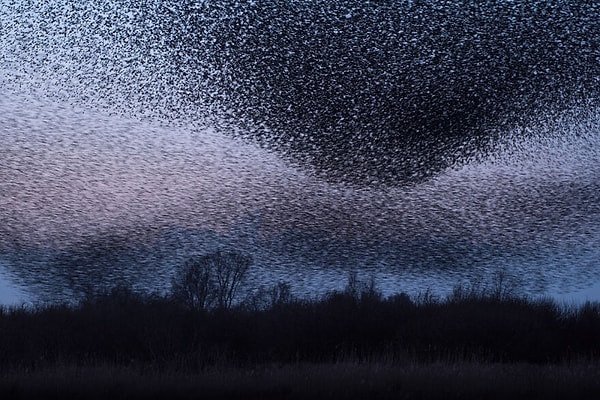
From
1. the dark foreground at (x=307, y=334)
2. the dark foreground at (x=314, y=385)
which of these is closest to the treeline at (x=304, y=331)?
the dark foreground at (x=307, y=334)

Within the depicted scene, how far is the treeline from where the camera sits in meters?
27.0

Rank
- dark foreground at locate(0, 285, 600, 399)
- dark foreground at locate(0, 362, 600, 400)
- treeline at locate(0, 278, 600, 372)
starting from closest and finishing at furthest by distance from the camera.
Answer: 1. dark foreground at locate(0, 362, 600, 400)
2. dark foreground at locate(0, 285, 600, 399)
3. treeline at locate(0, 278, 600, 372)

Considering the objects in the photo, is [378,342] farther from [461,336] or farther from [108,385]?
[108,385]

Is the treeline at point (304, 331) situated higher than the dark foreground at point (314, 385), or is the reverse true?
the treeline at point (304, 331)

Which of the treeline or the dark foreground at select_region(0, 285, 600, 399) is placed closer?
the dark foreground at select_region(0, 285, 600, 399)

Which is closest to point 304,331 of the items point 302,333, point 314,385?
point 302,333

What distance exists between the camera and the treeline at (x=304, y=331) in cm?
2702

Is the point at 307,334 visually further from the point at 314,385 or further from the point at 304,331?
the point at 314,385

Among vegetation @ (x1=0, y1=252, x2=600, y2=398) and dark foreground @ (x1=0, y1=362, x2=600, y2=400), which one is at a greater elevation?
vegetation @ (x1=0, y1=252, x2=600, y2=398)

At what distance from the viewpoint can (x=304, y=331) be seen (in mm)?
28766

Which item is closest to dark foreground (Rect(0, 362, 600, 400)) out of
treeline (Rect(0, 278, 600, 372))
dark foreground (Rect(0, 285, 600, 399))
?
dark foreground (Rect(0, 285, 600, 399))

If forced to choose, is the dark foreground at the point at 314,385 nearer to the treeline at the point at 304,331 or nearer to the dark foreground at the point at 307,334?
the dark foreground at the point at 307,334

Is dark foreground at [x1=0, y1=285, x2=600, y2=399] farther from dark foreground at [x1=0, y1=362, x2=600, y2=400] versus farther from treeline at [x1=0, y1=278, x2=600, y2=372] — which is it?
dark foreground at [x1=0, y1=362, x2=600, y2=400]

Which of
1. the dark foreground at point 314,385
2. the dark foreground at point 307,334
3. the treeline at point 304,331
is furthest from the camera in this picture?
the treeline at point 304,331
